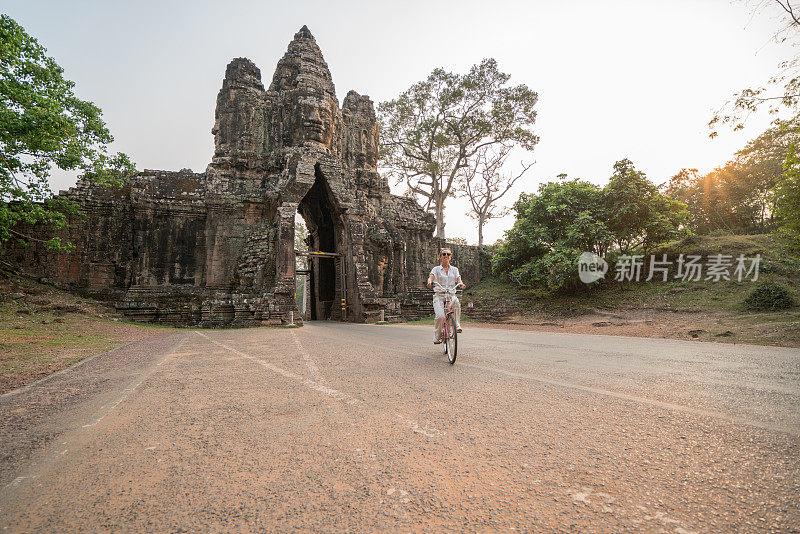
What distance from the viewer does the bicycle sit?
19.6ft

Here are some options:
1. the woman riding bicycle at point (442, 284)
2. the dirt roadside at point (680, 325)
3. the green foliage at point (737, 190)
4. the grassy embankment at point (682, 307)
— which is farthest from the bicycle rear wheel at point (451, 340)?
the green foliage at point (737, 190)

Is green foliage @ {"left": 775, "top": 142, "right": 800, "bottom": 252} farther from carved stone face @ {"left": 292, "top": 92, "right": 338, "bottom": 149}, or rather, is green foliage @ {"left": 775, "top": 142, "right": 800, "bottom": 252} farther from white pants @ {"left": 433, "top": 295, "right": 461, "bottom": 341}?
carved stone face @ {"left": 292, "top": 92, "right": 338, "bottom": 149}

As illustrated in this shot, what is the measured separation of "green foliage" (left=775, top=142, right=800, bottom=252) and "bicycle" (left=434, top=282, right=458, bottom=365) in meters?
9.17

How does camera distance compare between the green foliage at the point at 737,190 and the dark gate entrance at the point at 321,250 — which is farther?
the green foliage at the point at 737,190

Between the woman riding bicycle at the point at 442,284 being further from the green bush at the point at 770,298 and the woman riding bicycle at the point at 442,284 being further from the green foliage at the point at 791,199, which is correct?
the green bush at the point at 770,298

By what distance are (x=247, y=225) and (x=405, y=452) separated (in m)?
17.9

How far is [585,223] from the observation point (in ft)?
57.1

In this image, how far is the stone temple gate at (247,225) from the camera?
1592 centimetres

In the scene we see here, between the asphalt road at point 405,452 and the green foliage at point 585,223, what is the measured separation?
12.9 m

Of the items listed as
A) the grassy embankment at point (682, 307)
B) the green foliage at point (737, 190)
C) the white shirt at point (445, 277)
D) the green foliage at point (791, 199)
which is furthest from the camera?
the green foliage at point (737, 190)

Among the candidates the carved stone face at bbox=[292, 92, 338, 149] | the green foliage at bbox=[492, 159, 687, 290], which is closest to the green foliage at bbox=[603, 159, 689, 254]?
the green foliage at bbox=[492, 159, 687, 290]

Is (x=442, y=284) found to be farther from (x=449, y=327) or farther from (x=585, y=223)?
(x=585, y=223)

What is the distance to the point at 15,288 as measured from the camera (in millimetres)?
13453

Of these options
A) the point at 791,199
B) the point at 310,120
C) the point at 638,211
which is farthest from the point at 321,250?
the point at 791,199
